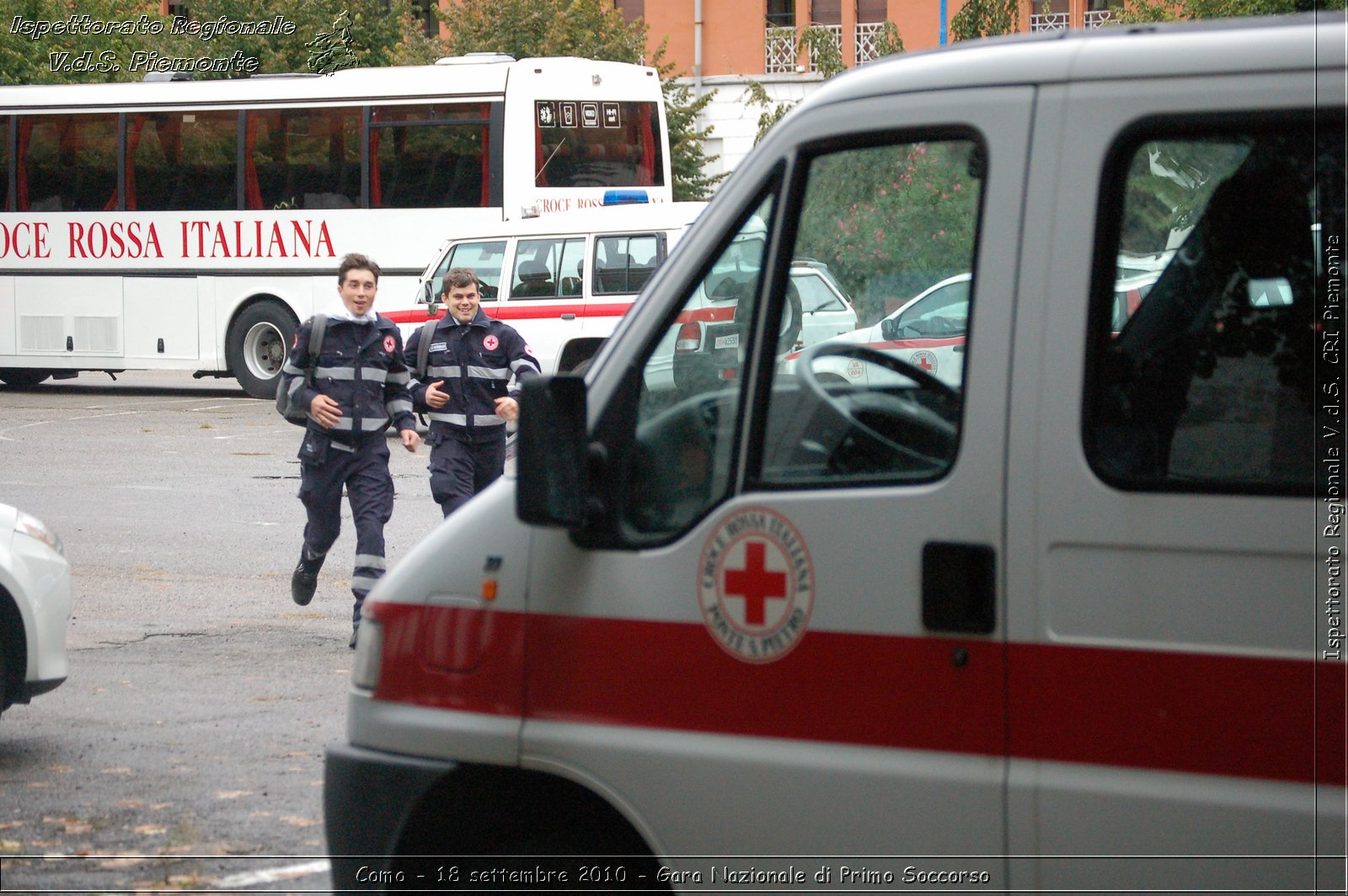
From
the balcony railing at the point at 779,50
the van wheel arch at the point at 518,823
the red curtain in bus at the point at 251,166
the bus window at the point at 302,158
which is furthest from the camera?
the balcony railing at the point at 779,50

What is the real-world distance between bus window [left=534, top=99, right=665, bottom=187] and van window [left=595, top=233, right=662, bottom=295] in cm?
450

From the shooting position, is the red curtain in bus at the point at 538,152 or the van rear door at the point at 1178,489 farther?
the red curtain in bus at the point at 538,152

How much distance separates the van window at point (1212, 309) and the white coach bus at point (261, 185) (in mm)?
16836

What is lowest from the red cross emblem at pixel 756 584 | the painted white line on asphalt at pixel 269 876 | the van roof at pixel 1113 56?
the painted white line on asphalt at pixel 269 876

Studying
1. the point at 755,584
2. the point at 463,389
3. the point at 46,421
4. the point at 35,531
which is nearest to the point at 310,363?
the point at 463,389

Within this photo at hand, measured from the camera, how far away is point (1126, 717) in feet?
8.55

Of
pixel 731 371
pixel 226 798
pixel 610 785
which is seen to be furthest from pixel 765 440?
pixel 226 798

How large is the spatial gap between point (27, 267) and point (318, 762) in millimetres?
18008

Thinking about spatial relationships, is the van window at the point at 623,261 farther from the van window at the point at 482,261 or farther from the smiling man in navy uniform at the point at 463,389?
the smiling man in navy uniform at the point at 463,389

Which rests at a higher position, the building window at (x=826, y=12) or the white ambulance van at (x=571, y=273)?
the building window at (x=826, y=12)

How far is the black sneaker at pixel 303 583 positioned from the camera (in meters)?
8.16

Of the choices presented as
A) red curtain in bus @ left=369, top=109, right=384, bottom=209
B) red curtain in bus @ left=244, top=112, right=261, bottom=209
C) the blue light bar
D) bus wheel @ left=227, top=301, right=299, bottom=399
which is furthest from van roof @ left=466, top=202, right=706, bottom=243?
red curtain in bus @ left=244, top=112, right=261, bottom=209

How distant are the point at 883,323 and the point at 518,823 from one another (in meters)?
1.20

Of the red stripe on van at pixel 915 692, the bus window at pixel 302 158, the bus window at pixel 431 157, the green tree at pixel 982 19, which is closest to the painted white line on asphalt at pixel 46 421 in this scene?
the bus window at pixel 302 158
